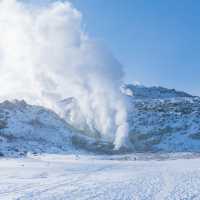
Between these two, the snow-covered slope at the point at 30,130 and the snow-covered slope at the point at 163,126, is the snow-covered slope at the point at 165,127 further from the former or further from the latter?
the snow-covered slope at the point at 30,130

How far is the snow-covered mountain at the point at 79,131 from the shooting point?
106 metres

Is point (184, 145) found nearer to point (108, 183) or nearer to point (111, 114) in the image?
point (111, 114)

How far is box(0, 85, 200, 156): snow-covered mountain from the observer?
106062 millimetres

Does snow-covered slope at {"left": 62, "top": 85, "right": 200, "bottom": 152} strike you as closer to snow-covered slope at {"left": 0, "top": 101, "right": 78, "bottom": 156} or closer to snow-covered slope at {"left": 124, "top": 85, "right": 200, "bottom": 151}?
snow-covered slope at {"left": 124, "top": 85, "right": 200, "bottom": 151}

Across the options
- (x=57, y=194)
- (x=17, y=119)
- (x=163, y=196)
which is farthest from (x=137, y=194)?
(x=17, y=119)

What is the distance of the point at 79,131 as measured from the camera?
131m

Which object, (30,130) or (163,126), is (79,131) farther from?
(163,126)

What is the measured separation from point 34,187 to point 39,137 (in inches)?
3308

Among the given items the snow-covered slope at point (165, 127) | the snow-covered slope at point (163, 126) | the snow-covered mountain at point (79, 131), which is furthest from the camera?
the snow-covered slope at point (165, 127)

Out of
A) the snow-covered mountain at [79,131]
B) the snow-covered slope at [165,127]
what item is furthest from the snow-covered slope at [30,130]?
the snow-covered slope at [165,127]

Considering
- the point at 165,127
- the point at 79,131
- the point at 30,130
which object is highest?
the point at 165,127

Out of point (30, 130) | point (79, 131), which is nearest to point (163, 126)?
point (79, 131)

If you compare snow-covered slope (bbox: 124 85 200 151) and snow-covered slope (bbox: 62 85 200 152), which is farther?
snow-covered slope (bbox: 124 85 200 151)

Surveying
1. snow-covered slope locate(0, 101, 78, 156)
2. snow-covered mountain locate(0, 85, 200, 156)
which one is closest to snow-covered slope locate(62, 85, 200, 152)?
snow-covered mountain locate(0, 85, 200, 156)
